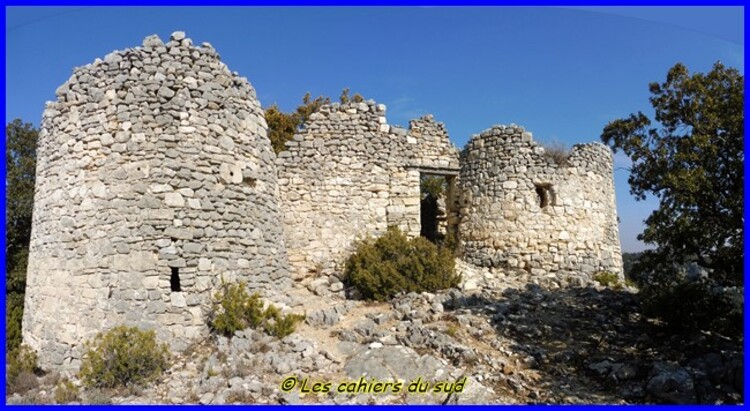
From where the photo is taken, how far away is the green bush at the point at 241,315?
7973mm

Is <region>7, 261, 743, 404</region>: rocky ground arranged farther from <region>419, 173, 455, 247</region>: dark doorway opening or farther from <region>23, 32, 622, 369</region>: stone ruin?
<region>419, 173, 455, 247</region>: dark doorway opening

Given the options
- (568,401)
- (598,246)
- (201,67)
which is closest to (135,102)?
(201,67)

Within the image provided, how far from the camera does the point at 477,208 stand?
41.4ft

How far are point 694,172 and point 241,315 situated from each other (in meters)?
6.82

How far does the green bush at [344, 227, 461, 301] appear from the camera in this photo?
10289 millimetres

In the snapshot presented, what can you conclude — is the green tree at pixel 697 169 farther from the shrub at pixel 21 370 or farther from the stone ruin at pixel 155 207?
the shrub at pixel 21 370

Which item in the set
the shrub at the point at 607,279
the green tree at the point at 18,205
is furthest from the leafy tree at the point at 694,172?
the green tree at the point at 18,205

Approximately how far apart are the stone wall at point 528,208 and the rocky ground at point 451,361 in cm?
249

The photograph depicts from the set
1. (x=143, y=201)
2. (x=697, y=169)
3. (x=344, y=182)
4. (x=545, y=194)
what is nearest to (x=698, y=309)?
(x=697, y=169)

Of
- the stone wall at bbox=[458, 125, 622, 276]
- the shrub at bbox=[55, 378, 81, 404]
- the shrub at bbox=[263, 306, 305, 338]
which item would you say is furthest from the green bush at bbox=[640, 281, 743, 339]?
the shrub at bbox=[55, 378, 81, 404]

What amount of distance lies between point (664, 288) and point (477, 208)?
4.88 m

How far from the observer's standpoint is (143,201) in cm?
804

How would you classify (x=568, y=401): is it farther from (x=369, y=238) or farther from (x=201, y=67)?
(x=201, y=67)

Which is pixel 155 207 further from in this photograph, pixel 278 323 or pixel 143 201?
pixel 278 323
